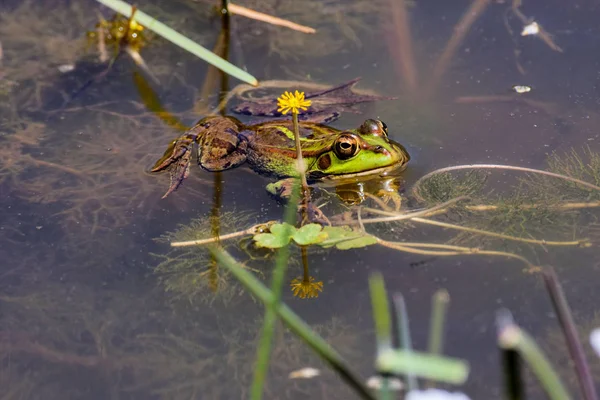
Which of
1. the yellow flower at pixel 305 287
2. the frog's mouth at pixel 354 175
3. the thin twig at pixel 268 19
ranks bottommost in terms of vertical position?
the yellow flower at pixel 305 287

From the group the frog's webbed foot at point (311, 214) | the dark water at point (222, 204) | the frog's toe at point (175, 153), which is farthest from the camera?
the frog's toe at point (175, 153)

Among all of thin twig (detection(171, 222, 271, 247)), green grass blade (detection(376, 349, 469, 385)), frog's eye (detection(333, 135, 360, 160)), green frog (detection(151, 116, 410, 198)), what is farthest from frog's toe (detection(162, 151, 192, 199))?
green grass blade (detection(376, 349, 469, 385))

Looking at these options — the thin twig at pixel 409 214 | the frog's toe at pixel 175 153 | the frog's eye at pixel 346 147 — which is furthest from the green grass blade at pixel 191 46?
the thin twig at pixel 409 214

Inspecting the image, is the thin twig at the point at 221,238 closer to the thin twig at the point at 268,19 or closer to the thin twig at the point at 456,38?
the thin twig at the point at 456,38

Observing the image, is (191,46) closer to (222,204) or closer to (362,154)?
(222,204)

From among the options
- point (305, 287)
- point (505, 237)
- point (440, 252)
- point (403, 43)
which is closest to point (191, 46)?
point (403, 43)

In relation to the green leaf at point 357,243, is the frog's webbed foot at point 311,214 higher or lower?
higher

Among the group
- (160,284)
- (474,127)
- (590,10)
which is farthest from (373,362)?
(590,10)
